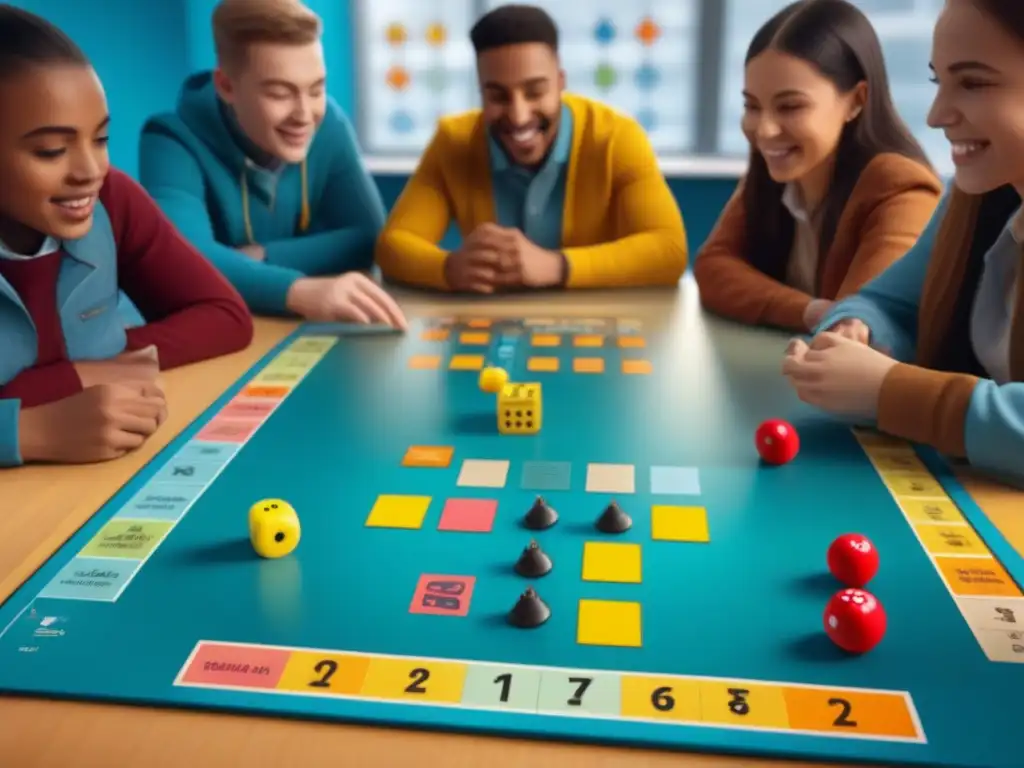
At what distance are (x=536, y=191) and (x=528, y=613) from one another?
1.23 meters

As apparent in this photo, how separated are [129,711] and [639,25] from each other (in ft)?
10.5

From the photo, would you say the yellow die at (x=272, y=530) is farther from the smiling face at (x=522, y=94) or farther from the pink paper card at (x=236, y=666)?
the smiling face at (x=522, y=94)

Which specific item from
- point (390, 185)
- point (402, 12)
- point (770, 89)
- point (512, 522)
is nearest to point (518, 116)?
point (770, 89)

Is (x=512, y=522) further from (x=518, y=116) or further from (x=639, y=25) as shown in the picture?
(x=639, y=25)

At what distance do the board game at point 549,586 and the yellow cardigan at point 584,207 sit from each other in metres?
0.63

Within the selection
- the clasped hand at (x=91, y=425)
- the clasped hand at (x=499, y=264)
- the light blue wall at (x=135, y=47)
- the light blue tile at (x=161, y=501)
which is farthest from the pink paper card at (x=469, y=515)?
the light blue wall at (x=135, y=47)

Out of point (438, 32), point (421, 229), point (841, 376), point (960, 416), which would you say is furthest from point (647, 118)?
point (960, 416)

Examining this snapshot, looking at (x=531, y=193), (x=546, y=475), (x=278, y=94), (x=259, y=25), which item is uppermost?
(x=259, y=25)

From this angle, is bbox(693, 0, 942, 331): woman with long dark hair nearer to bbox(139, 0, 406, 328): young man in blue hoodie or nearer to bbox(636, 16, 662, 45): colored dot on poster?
bbox(139, 0, 406, 328): young man in blue hoodie

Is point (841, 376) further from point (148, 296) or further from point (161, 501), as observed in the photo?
point (148, 296)

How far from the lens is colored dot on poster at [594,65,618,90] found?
11.2 ft

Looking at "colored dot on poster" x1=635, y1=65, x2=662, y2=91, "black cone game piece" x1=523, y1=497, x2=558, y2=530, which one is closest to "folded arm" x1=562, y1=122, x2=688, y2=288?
"black cone game piece" x1=523, y1=497, x2=558, y2=530

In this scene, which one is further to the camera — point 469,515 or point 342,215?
point 342,215

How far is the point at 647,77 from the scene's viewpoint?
134 inches
